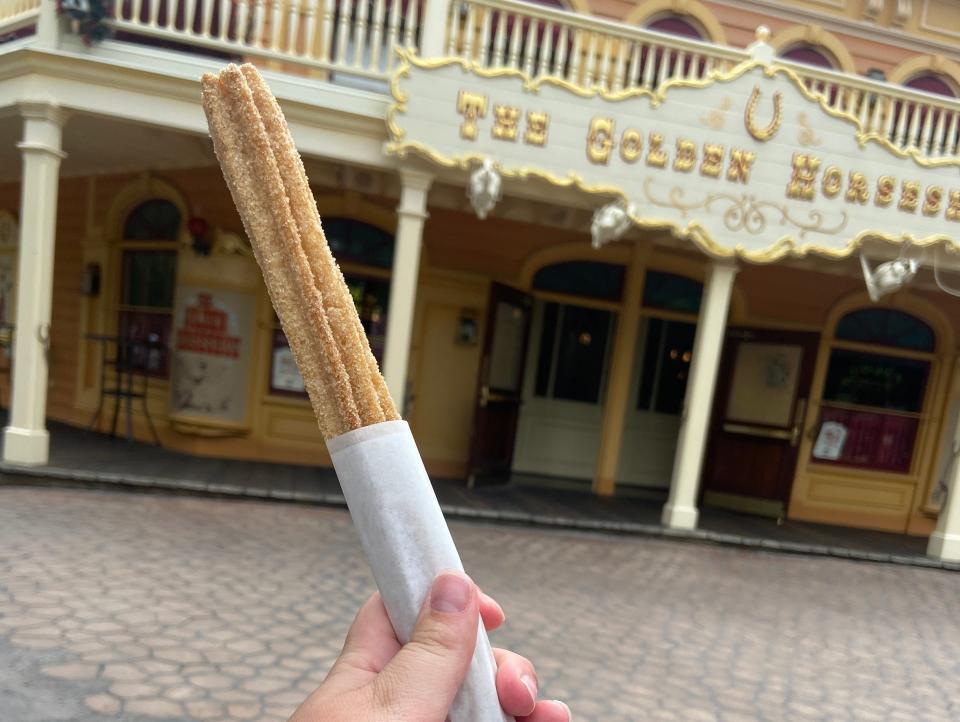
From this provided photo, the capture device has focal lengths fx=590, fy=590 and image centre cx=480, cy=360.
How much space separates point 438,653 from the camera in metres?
0.87

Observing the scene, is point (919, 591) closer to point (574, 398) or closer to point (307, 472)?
point (574, 398)

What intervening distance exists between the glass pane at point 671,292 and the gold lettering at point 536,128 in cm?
Result: 339

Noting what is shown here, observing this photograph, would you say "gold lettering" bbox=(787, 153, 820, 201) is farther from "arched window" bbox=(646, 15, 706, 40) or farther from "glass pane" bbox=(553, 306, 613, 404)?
"arched window" bbox=(646, 15, 706, 40)

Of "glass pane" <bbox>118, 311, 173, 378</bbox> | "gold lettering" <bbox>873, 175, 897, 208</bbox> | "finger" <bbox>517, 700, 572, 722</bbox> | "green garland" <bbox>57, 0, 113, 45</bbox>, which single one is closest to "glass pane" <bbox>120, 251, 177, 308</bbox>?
"glass pane" <bbox>118, 311, 173, 378</bbox>

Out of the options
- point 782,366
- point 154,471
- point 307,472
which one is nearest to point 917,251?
point 782,366

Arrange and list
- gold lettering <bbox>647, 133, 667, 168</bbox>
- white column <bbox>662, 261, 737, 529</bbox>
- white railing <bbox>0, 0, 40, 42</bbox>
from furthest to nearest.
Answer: white column <bbox>662, 261, 737, 529</bbox>
gold lettering <bbox>647, 133, 667, 168</bbox>
white railing <bbox>0, 0, 40, 42</bbox>

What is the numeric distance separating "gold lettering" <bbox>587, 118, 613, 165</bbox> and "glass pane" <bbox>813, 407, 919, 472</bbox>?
5527 millimetres

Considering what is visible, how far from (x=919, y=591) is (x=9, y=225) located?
46.5ft

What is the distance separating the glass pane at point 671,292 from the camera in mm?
8719

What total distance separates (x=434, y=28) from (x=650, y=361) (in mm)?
5533

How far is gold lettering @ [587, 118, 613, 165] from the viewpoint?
6.06 m

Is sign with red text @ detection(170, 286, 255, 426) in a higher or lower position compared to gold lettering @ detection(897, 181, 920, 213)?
lower

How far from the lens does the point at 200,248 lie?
7.56 m

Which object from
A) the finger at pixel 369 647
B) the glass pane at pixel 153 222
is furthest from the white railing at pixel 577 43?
the finger at pixel 369 647
